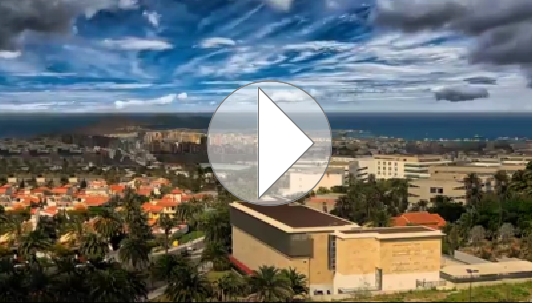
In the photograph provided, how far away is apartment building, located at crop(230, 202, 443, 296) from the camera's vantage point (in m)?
5.20

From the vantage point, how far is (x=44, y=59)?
523 cm

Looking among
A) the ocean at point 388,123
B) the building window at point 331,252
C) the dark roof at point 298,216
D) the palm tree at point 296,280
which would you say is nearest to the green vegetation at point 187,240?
the palm tree at point 296,280

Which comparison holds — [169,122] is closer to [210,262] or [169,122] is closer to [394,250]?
[210,262]

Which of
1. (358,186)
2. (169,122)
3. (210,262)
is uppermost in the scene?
(169,122)

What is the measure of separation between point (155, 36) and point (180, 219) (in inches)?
57.4

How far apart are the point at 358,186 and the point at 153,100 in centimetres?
175

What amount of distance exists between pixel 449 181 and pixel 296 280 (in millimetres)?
1458

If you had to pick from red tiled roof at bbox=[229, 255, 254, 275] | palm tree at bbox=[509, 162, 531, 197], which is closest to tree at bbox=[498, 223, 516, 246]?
palm tree at bbox=[509, 162, 531, 197]

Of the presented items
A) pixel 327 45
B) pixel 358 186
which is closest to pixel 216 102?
pixel 327 45

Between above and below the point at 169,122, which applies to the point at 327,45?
above

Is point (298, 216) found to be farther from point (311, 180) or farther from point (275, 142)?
point (275, 142)

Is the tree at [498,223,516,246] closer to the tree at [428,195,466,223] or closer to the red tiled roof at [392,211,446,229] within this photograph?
the tree at [428,195,466,223]

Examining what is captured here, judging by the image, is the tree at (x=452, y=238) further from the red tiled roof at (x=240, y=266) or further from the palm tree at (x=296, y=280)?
the red tiled roof at (x=240, y=266)

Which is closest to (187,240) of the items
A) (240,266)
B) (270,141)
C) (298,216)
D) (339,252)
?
(240,266)
